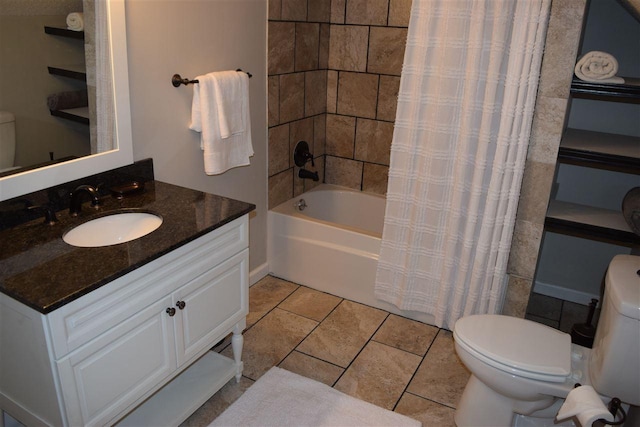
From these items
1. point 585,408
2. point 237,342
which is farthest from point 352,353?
point 585,408

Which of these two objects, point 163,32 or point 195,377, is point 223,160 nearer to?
point 163,32

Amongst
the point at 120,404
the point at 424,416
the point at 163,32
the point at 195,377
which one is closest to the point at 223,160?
the point at 163,32

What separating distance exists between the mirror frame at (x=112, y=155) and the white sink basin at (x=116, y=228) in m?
0.19

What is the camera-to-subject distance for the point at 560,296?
3.16 meters

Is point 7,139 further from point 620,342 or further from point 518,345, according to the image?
point 620,342

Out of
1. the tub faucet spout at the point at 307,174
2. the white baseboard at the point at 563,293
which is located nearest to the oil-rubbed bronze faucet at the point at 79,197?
the tub faucet spout at the point at 307,174

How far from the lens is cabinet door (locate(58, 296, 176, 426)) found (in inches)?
60.4

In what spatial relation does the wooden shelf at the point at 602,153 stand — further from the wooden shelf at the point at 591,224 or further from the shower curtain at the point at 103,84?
the shower curtain at the point at 103,84

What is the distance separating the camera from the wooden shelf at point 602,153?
7.27 ft

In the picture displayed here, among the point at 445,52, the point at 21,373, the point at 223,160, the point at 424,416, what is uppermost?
the point at 445,52

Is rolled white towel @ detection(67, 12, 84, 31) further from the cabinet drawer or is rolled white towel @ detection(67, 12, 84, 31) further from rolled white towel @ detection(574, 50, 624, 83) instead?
rolled white towel @ detection(574, 50, 624, 83)

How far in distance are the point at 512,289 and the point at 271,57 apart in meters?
1.73

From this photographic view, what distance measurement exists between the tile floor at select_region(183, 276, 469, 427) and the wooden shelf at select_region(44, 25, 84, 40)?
1.50m

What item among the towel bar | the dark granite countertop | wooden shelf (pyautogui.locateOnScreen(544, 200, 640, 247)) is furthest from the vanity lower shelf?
wooden shelf (pyautogui.locateOnScreen(544, 200, 640, 247))
